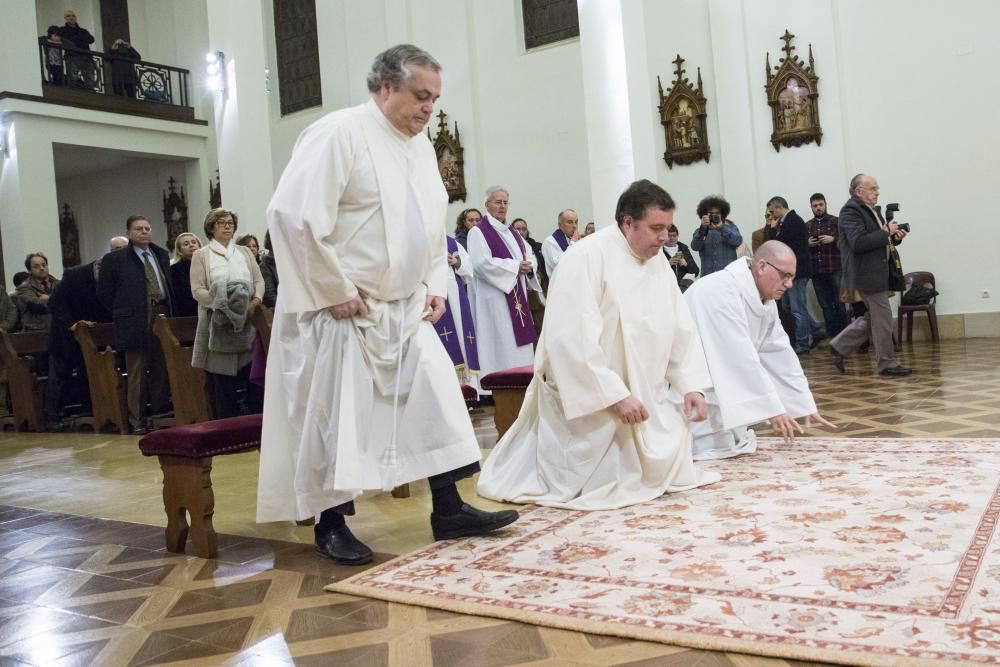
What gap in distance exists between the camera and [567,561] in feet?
10.3

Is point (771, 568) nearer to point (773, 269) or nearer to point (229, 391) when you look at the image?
point (773, 269)

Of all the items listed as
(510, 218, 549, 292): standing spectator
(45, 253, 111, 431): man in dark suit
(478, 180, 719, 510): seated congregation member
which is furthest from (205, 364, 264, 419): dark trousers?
(510, 218, 549, 292): standing spectator

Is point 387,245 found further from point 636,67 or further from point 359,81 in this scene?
point 359,81

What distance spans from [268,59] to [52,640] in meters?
14.6

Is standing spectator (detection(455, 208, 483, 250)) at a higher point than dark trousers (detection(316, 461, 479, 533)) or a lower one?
higher

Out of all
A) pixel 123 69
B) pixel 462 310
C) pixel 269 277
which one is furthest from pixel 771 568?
pixel 123 69

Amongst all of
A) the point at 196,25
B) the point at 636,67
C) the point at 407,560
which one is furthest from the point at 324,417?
the point at 196,25

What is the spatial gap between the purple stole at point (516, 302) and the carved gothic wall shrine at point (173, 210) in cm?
1064

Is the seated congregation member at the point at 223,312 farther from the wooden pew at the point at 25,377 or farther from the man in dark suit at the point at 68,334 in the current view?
the wooden pew at the point at 25,377

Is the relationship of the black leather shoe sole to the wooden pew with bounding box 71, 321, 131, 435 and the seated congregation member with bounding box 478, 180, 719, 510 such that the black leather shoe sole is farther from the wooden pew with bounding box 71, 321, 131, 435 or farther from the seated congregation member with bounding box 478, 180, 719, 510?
the wooden pew with bounding box 71, 321, 131, 435

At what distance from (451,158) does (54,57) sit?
6837mm

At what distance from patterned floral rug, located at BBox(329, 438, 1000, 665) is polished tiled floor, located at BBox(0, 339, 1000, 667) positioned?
14 cm

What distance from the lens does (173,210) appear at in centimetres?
1731

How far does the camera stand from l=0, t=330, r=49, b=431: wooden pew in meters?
9.07
